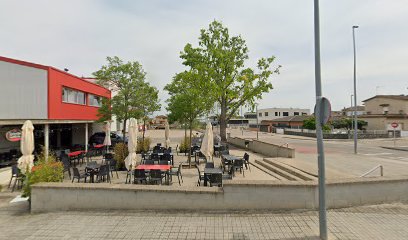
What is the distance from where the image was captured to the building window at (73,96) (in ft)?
60.6

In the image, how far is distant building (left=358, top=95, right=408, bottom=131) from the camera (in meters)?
48.5

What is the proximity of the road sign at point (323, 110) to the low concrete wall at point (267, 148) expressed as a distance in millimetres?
10562

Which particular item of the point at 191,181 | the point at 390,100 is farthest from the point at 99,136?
the point at 390,100

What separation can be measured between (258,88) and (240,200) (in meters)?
21.7

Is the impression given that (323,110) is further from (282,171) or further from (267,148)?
(267,148)

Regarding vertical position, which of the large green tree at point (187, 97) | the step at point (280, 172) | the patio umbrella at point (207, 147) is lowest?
the step at point (280, 172)

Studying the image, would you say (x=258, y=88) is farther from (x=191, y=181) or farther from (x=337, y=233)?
(x=337, y=233)

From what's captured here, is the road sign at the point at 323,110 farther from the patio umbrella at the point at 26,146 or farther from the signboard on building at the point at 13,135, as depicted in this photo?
the signboard on building at the point at 13,135

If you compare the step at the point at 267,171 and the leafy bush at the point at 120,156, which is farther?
the leafy bush at the point at 120,156

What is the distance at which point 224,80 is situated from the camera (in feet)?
86.8

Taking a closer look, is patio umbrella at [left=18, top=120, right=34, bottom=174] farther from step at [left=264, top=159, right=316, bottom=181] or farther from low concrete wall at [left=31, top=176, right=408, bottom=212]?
step at [left=264, top=159, right=316, bottom=181]

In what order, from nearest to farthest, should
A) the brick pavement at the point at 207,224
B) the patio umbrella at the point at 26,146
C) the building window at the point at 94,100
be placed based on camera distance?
the brick pavement at the point at 207,224 < the patio umbrella at the point at 26,146 < the building window at the point at 94,100

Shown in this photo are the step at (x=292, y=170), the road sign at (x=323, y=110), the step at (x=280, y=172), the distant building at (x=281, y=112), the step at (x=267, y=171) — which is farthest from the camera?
the distant building at (x=281, y=112)

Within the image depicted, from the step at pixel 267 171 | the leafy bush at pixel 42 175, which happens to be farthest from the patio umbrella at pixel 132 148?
the step at pixel 267 171
